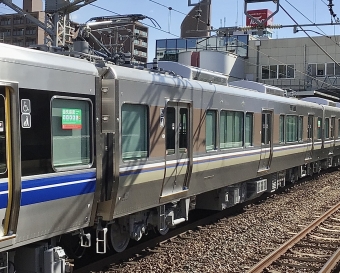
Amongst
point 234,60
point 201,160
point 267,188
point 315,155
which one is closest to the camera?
point 201,160

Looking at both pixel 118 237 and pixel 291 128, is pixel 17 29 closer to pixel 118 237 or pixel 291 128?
pixel 291 128

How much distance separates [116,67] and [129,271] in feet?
10.0

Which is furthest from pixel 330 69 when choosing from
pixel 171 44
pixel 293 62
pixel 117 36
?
pixel 117 36

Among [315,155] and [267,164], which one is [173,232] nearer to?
[267,164]

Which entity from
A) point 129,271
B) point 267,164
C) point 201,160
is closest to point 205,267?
point 129,271

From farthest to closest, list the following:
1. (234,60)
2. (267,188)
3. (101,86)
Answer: (234,60) → (267,188) → (101,86)

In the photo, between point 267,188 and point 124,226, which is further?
point 267,188

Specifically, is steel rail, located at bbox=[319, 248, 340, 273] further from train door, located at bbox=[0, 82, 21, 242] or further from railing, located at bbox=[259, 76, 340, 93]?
railing, located at bbox=[259, 76, 340, 93]

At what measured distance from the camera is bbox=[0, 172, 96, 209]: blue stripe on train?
545 centimetres

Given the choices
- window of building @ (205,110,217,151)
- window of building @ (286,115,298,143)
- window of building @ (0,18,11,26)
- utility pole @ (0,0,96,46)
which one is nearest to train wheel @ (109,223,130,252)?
window of building @ (205,110,217,151)

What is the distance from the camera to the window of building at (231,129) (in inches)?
418

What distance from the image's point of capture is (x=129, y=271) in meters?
7.50

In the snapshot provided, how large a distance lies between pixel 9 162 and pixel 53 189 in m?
0.80

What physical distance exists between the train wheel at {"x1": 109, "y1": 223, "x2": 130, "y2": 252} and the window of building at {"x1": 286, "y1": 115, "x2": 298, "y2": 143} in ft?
27.8
